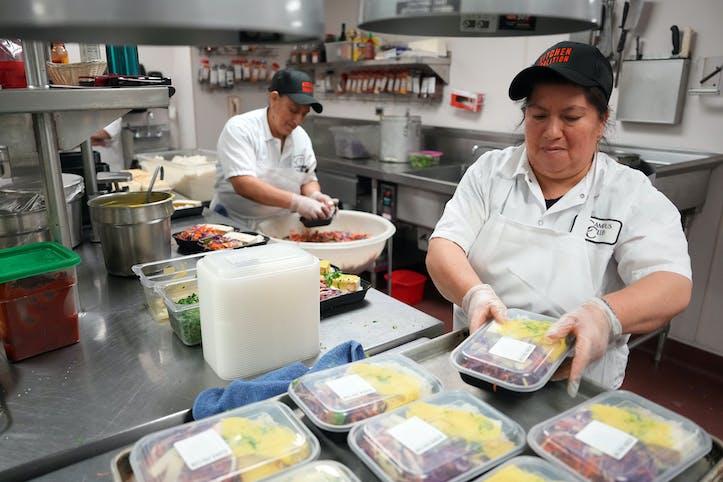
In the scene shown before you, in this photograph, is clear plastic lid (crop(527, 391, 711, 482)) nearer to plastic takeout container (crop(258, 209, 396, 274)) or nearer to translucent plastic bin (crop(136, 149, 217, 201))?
plastic takeout container (crop(258, 209, 396, 274))

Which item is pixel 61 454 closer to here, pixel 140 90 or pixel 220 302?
pixel 220 302

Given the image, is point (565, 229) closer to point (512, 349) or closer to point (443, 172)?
point (512, 349)

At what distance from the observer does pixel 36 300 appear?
126 centimetres

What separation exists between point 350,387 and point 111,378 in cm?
63

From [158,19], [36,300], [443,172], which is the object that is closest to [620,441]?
[158,19]

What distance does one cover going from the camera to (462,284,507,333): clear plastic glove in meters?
1.22

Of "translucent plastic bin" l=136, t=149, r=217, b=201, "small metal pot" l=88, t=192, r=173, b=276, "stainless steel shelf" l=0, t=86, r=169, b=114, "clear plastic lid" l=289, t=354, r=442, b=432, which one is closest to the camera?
"clear plastic lid" l=289, t=354, r=442, b=432

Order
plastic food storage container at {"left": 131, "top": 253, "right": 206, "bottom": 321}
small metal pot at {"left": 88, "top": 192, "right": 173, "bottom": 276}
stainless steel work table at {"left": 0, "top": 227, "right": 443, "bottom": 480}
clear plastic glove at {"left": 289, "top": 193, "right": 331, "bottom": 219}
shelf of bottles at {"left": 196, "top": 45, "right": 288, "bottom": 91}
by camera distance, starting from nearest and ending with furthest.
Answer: stainless steel work table at {"left": 0, "top": 227, "right": 443, "bottom": 480} < plastic food storage container at {"left": 131, "top": 253, "right": 206, "bottom": 321} < small metal pot at {"left": 88, "top": 192, "right": 173, "bottom": 276} < clear plastic glove at {"left": 289, "top": 193, "right": 331, "bottom": 219} < shelf of bottles at {"left": 196, "top": 45, "right": 288, "bottom": 91}

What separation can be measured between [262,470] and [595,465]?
509 mm

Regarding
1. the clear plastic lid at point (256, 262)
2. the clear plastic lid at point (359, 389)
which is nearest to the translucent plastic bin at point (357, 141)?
the clear plastic lid at point (256, 262)

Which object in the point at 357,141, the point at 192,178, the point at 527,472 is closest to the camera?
the point at 527,472

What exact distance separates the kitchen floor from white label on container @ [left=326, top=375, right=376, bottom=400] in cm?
249

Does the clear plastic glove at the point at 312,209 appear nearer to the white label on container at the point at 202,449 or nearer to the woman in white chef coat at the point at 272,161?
the woman in white chef coat at the point at 272,161

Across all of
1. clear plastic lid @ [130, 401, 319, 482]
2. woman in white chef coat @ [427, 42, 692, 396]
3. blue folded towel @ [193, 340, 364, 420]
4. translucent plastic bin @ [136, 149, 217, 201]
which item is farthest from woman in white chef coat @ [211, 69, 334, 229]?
clear plastic lid @ [130, 401, 319, 482]
